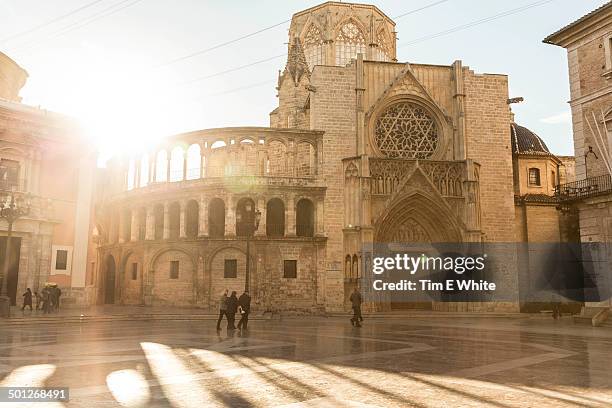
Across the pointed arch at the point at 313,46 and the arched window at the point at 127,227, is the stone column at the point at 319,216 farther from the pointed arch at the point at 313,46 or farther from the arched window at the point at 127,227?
the pointed arch at the point at 313,46

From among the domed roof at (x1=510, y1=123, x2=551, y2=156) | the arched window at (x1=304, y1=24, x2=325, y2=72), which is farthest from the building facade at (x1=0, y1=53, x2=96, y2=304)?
the domed roof at (x1=510, y1=123, x2=551, y2=156)

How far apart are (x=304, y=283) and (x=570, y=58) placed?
712 inches

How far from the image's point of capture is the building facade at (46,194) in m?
24.5

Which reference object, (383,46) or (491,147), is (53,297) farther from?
(383,46)

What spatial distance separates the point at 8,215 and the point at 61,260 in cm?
559

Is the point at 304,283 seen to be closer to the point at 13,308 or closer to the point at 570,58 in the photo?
the point at 13,308

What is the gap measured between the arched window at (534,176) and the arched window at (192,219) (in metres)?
23.4

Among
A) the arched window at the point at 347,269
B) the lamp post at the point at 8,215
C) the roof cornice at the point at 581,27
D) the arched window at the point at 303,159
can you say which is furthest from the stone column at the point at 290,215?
the roof cornice at the point at 581,27

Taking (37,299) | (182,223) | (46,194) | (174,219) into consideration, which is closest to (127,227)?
(174,219)

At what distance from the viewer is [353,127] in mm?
31750

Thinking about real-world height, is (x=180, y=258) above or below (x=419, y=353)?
above

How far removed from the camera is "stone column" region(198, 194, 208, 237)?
3092cm

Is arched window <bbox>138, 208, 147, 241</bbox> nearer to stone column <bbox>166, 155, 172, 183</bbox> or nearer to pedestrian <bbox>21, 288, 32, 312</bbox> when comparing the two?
stone column <bbox>166, 155, 172, 183</bbox>

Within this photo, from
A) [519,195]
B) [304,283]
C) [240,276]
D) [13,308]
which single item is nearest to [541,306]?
[519,195]
